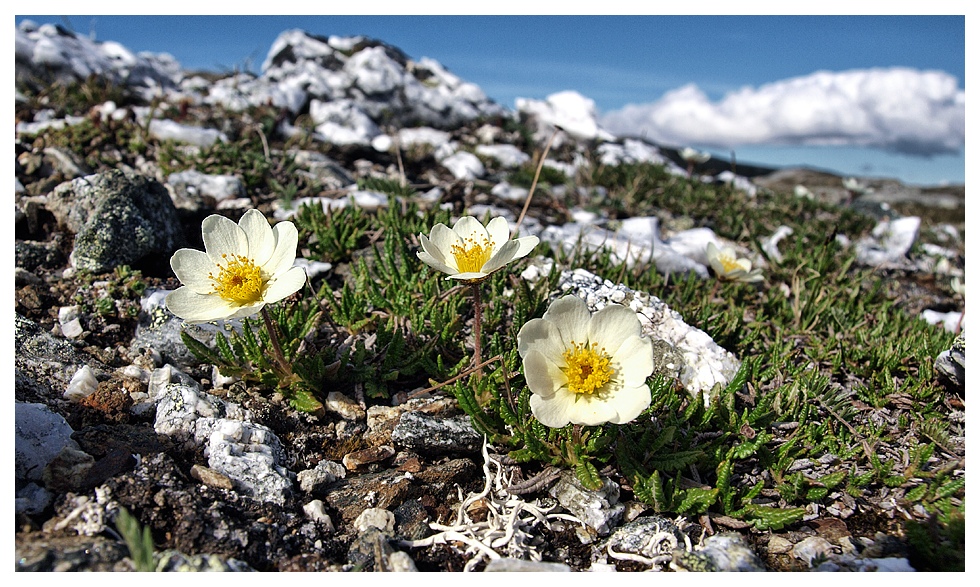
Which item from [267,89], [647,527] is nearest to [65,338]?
[647,527]

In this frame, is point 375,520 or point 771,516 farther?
point 771,516

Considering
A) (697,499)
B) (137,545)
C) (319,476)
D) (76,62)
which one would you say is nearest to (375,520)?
(319,476)

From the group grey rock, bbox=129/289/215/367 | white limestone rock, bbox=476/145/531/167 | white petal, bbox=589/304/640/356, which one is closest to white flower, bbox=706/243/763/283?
white petal, bbox=589/304/640/356

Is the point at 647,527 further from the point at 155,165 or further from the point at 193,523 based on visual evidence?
the point at 155,165

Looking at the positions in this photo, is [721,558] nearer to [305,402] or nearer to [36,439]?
[305,402]

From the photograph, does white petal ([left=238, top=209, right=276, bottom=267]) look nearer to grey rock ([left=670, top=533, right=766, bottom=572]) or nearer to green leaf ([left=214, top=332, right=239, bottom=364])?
green leaf ([left=214, top=332, right=239, bottom=364])
